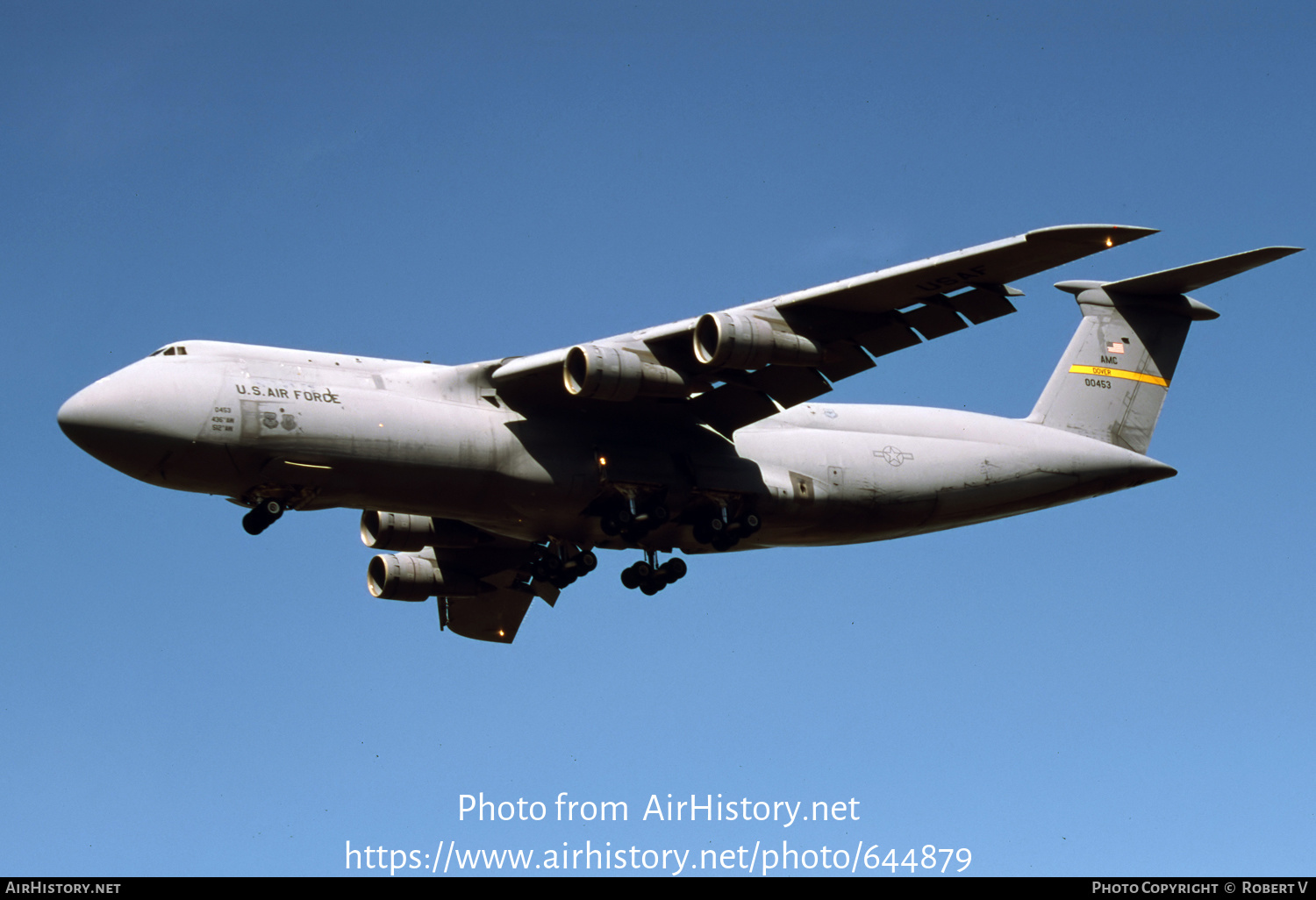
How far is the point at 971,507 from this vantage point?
61.8 ft

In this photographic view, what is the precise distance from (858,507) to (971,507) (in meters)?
1.56

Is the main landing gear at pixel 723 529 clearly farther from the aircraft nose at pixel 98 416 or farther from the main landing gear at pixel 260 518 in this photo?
the aircraft nose at pixel 98 416

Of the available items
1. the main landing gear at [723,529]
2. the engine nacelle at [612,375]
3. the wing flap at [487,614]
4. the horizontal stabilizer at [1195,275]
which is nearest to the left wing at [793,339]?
the engine nacelle at [612,375]

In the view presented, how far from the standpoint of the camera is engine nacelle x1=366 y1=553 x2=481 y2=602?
19453 millimetres

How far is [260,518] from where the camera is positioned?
15.6 metres

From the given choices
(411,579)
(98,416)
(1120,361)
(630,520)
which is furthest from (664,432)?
(1120,361)

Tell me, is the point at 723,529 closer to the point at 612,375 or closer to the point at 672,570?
the point at 672,570

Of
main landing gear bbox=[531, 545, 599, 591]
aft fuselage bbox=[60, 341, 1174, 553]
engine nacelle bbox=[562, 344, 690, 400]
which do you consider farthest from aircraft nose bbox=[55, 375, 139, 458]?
main landing gear bbox=[531, 545, 599, 591]

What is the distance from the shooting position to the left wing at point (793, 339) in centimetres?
1584

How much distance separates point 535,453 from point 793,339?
287 centimetres

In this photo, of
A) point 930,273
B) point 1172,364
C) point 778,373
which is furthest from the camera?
point 1172,364

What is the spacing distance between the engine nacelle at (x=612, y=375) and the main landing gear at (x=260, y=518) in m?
3.10
